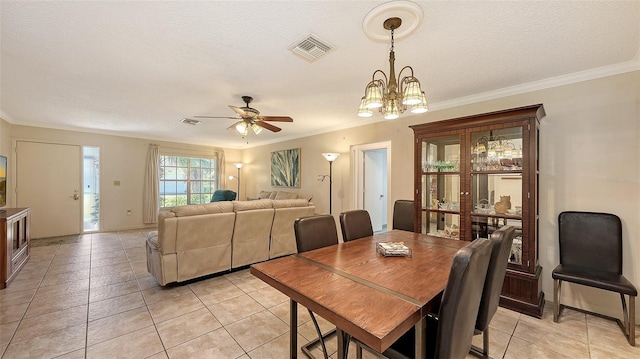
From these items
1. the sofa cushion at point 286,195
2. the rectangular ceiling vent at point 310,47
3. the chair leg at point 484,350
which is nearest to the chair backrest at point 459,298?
the chair leg at point 484,350

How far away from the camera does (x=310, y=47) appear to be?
212 centimetres

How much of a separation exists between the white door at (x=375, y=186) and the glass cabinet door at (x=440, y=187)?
1707 mm

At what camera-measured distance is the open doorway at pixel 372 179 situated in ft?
15.5

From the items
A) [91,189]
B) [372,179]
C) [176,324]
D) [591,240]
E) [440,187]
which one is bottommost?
[176,324]

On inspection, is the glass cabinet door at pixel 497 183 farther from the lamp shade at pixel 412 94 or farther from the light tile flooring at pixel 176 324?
the lamp shade at pixel 412 94

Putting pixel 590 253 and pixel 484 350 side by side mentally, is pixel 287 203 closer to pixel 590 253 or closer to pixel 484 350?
pixel 484 350

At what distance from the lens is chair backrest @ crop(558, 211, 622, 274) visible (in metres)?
2.33

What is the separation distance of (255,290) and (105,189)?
5.26 meters

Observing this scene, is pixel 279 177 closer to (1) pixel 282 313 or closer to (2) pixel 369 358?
(1) pixel 282 313

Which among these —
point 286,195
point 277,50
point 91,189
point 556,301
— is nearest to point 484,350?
point 556,301

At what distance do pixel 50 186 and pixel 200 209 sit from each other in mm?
4680

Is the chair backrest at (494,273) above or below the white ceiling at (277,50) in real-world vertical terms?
below

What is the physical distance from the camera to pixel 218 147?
7.79m

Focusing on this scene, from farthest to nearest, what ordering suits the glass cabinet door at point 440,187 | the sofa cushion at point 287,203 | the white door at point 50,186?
the white door at point 50,186 → the sofa cushion at point 287,203 → the glass cabinet door at point 440,187
